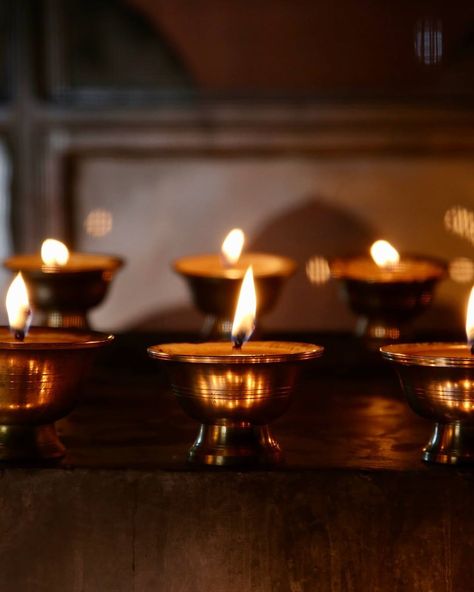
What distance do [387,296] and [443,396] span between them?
0.92 meters

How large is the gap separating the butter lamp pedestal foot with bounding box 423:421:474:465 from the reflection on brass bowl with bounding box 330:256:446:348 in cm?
87

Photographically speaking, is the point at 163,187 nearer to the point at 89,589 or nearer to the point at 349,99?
the point at 349,99

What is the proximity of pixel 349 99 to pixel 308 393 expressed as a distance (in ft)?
6.74

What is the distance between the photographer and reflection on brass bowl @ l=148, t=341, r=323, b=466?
144cm

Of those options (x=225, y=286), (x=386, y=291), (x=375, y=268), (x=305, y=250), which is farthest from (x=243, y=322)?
(x=305, y=250)

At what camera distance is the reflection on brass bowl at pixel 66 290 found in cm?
233

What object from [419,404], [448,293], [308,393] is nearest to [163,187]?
[448,293]

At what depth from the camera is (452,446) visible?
149cm

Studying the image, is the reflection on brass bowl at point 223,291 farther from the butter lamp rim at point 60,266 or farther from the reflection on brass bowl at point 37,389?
the reflection on brass bowl at point 37,389

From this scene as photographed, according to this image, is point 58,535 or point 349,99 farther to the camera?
point 349,99

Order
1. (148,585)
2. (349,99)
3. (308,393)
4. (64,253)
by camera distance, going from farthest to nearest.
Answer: (349,99)
(64,253)
(308,393)
(148,585)

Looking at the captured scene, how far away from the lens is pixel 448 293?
4.11 meters

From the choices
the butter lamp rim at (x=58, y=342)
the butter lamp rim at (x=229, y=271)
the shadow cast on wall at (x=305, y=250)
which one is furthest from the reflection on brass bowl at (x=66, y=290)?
the shadow cast on wall at (x=305, y=250)

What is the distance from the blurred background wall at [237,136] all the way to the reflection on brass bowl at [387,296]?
158 cm
